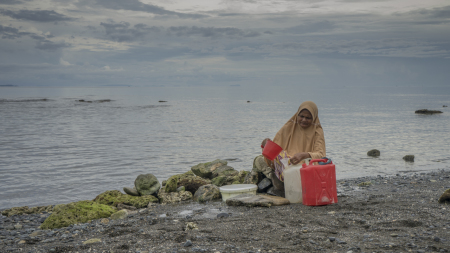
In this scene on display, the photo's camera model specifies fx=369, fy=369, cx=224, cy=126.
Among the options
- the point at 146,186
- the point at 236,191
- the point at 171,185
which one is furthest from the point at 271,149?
the point at 146,186

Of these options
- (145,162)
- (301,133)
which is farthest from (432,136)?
(301,133)

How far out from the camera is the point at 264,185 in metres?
7.31

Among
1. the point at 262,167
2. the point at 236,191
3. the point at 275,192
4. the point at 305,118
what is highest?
the point at 305,118

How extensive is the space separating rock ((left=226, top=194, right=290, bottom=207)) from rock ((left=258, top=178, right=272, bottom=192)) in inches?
31.8

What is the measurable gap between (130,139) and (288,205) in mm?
16524

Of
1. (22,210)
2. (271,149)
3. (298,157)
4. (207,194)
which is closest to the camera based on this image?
(298,157)

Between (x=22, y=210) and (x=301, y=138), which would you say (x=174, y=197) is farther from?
(x=22, y=210)

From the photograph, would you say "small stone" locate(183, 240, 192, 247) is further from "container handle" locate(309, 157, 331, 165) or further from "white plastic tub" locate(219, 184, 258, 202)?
"white plastic tub" locate(219, 184, 258, 202)

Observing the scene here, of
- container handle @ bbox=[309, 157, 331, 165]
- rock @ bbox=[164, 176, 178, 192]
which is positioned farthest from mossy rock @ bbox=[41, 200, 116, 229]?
container handle @ bbox=[309, 157, 331, 165]

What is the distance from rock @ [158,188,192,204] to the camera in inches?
304

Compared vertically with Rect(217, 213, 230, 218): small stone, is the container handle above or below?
above

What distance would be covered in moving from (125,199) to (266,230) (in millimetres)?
4031

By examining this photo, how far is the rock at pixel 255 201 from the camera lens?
6156mm

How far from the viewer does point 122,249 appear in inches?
167
